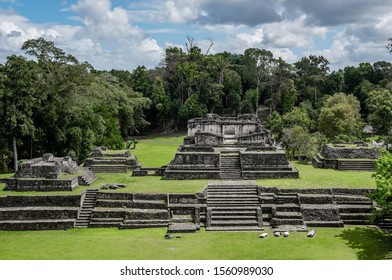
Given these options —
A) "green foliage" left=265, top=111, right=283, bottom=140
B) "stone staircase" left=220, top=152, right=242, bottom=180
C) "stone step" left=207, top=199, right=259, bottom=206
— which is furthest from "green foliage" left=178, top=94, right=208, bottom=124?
"stone step" left=207, top=199, right=259, bottom=206

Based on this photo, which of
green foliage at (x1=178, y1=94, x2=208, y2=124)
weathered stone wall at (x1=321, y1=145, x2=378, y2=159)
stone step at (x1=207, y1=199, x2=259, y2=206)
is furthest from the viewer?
green foliage at (x1=178, y1=94, x2=208, y2=124)

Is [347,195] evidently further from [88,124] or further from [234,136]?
[88,124]

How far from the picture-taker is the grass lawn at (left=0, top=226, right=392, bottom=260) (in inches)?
571

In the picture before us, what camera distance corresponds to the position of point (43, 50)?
3325 centimetres

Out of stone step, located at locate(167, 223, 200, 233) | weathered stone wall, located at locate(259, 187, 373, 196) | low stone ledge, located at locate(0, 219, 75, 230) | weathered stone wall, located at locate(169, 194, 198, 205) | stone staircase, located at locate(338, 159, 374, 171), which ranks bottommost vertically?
low stone ledge, located at locate(0, 219, 75, 230)

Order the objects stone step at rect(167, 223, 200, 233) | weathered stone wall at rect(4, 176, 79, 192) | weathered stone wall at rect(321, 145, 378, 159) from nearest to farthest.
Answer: stone step at rect(167, 223, 200, 233), weathered stone wall at rect(4, 176, 79, 192), weathered stone wall at rect(321, 145, 378, 159)

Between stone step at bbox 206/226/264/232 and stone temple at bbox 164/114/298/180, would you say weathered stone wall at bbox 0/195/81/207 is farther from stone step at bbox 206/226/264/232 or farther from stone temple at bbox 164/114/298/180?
stone step at bbox 206/226/264/232

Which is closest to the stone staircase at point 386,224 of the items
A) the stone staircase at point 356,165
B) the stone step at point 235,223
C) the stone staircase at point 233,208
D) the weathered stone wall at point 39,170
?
the stone staircase at point 233,208

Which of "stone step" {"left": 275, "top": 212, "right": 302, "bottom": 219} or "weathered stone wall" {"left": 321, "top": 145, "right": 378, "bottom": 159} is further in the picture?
"weathered stone wall" {"left": 321, "top": 145, "right": 378, "bottom": 159}

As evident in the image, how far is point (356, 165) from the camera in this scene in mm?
25875

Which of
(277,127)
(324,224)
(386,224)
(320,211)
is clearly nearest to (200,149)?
(320,211)

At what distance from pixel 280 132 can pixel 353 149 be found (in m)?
14.5

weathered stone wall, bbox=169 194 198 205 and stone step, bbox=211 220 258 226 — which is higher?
weathered stone wall, bbox=169 194 198 205

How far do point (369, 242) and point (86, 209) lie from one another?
1183cm
